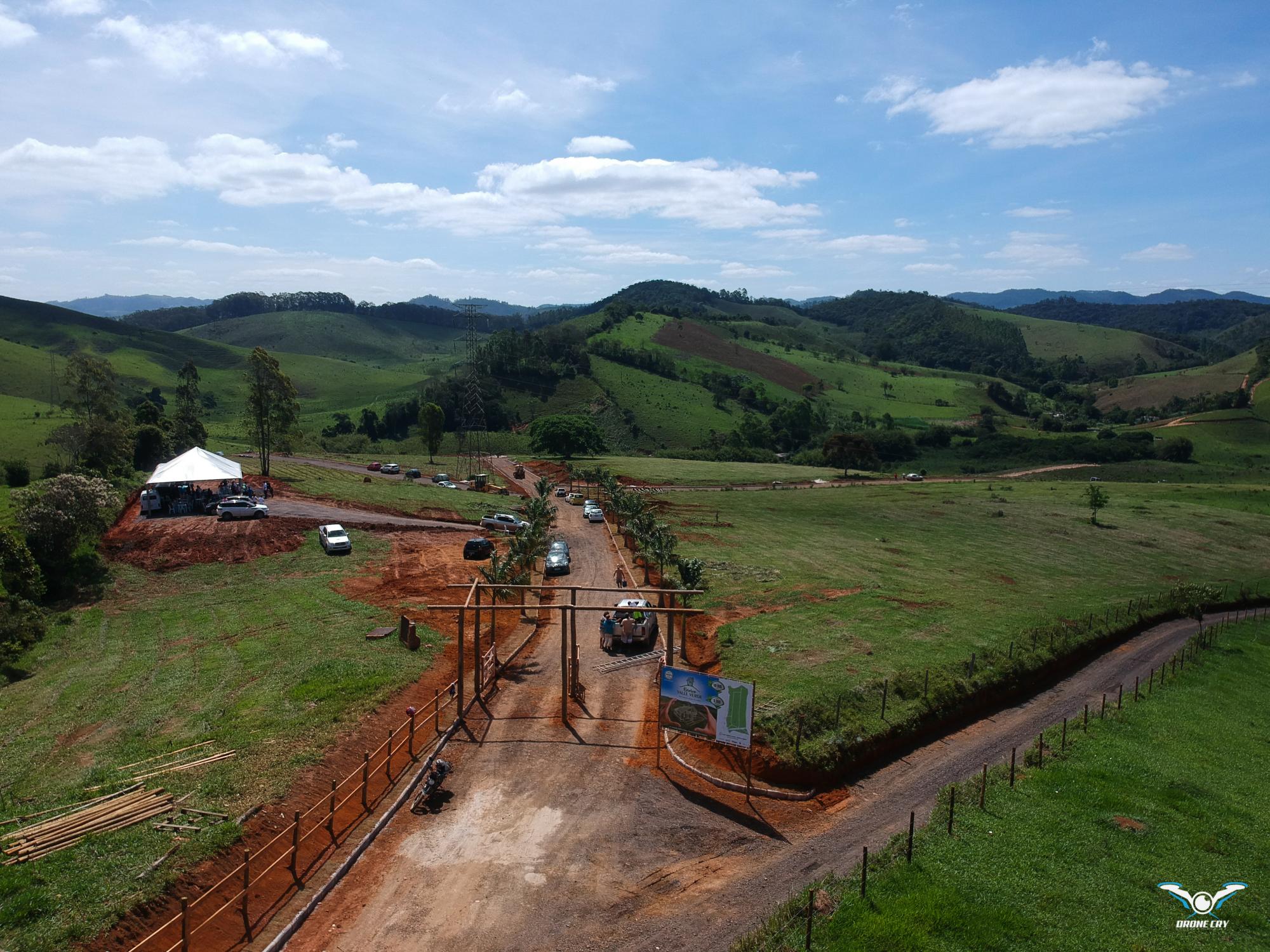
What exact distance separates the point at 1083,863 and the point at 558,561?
32.5 m

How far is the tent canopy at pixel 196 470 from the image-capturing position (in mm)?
54494

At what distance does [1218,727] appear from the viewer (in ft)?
91.9

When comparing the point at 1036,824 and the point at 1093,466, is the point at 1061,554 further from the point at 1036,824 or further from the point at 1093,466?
the point at 1093,466

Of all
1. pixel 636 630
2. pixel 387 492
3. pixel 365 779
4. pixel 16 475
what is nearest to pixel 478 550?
pixel 636 630

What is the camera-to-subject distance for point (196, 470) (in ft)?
182

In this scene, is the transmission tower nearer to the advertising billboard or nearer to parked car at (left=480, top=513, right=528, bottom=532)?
parked car at (left=480, top=513, right=528, bottom=532)

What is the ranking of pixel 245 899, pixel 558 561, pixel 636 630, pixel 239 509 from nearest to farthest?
pixel 245 899
pixel 636 630
pixel 558 561
pixel 239 509

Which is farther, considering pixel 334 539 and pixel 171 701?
pixel 334 539

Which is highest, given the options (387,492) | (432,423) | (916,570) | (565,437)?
(432,423)

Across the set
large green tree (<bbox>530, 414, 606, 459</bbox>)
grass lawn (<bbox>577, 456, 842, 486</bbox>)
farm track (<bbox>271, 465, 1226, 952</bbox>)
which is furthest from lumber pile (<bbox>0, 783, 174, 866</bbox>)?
large green tree (<bbox>530, 414, 606, 459</bbox>)

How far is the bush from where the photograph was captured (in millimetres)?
71562

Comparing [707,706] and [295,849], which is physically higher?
[707,706]

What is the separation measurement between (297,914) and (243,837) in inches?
96.9

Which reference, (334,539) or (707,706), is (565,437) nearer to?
(334,539)
